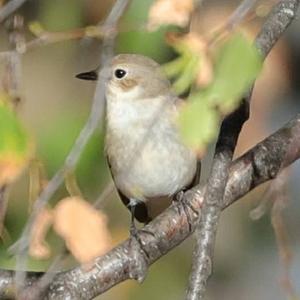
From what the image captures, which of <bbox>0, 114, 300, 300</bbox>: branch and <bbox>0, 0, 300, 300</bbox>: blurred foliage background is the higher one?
<bbox>0, 114, 300, 300</bbox>: branch

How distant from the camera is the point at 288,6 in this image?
84.2 inches

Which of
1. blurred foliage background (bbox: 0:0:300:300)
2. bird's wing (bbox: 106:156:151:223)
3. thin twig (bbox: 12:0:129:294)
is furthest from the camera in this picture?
blurred foliage background (bbox: 0:0:300:300)

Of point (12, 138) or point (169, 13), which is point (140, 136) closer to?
point (169, 13)

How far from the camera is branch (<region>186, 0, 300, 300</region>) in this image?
1.82 meters

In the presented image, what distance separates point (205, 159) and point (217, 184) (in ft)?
6.97

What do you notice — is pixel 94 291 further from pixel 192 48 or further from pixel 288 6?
pixel 192 48

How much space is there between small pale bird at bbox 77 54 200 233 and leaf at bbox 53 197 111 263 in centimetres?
67

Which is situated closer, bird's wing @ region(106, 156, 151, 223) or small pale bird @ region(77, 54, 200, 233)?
small pale bird @ region(77, 54, 200, 233)

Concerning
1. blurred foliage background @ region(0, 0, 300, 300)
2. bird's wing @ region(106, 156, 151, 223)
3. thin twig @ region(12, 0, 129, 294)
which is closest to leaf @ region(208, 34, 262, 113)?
thin twig @ region(12, 0, 129, 294)

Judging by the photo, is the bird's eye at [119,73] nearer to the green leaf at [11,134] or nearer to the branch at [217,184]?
the branch at [217,184]

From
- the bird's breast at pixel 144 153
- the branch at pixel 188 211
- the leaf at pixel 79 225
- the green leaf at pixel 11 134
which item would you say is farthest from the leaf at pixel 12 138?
the bird's breast at pixel 144 153

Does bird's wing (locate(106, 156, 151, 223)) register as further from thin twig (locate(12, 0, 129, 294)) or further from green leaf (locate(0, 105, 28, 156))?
green leaf (locate(0, 105, 28, 156))

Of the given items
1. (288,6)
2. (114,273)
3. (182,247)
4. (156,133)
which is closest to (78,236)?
(114,273)

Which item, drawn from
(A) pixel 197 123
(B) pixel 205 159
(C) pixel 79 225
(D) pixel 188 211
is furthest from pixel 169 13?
(B) pixel 205 159
